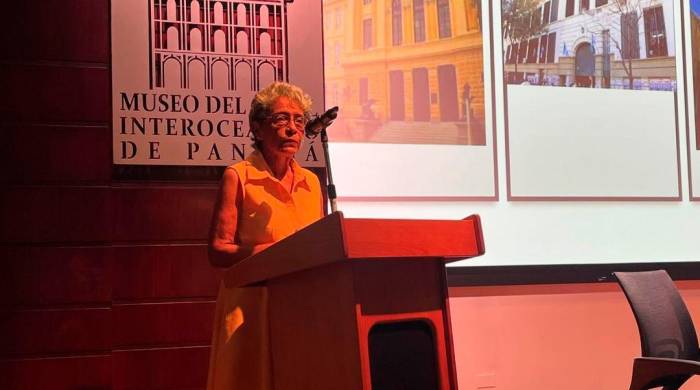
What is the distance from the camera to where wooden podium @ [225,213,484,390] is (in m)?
1.25

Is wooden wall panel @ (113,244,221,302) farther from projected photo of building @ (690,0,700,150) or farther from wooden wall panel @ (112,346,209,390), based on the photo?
projected photo of building @ (690,0,700,150)

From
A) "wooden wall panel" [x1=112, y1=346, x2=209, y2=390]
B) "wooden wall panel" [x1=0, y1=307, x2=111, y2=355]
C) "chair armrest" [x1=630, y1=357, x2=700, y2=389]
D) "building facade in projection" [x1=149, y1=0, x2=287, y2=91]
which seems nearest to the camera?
"chair armrest" [x1=630, y1=357, x2=700, y2=389]

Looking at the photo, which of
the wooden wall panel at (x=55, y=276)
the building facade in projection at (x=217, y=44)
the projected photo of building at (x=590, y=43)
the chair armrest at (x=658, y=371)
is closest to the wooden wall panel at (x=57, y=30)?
the building facade in projection at (x=217, y=44)

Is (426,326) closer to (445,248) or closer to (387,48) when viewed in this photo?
(445,248)

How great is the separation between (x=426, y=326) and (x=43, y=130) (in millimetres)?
2452

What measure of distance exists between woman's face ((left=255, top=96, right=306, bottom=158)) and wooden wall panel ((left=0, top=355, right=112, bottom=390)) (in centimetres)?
161

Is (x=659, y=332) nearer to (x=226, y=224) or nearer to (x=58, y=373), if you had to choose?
(x=226, y=224)

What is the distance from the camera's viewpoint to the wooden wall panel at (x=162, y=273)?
10.8 feet

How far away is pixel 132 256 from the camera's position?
330 centimetres

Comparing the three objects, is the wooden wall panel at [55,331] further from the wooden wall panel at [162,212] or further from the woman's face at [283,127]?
the woman's face at [283,127]

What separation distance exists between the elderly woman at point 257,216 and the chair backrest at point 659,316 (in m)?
1.59

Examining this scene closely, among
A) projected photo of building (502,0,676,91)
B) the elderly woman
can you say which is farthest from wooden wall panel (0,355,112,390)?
projected photo of building (502,0,676,91)

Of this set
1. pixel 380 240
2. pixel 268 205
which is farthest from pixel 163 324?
pixel 380 240

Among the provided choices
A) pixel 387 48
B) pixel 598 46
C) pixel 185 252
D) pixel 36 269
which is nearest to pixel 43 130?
pixel 36 269
